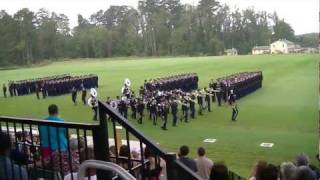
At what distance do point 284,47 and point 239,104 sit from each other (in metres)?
2.16

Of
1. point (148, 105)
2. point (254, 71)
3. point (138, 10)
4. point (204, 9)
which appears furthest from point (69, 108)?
point (254, 71)

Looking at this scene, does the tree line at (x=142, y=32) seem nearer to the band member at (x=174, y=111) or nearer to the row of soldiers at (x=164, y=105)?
the row of soldiers at (x=164, y=105)

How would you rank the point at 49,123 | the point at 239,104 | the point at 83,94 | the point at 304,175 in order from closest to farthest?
the point at 49,123
the point at 304,175
the point at 83,94
the point at 239,104

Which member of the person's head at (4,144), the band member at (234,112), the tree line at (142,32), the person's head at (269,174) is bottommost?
the band member at (234,112)

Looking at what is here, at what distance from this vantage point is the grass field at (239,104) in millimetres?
9841

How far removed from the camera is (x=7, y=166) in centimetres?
257

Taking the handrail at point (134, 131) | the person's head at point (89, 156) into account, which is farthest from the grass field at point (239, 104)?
the handrail at point (134, 131)

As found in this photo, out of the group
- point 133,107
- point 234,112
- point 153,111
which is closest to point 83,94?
point 133,107

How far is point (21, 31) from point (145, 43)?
330 cm

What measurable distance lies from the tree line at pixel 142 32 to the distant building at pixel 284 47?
20 cm

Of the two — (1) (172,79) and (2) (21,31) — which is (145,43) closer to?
(1) (172,79)

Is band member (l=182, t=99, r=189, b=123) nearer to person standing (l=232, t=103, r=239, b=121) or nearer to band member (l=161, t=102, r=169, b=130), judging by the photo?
band member (l=161, t=102, r=169, b=130)

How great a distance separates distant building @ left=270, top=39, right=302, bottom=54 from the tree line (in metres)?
0.20

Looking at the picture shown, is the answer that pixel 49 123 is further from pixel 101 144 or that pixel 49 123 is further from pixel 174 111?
pixel 174 111
